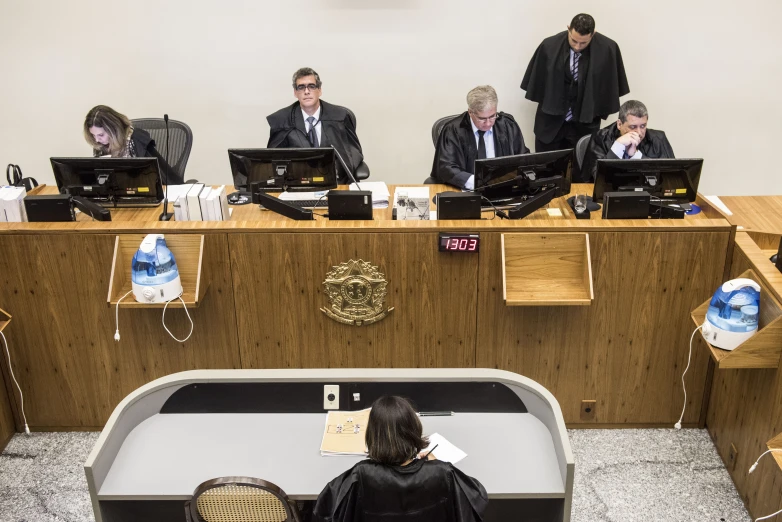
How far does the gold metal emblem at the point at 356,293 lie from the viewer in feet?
11.5

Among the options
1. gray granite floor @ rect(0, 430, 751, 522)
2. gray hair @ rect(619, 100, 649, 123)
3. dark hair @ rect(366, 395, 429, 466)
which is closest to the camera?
dark hair @ rect(366, 395, 429, 466)

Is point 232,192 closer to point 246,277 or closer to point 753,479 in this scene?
point 246,277

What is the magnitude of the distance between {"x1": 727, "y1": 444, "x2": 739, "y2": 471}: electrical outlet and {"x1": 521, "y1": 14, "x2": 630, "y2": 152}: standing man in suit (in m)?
2.79

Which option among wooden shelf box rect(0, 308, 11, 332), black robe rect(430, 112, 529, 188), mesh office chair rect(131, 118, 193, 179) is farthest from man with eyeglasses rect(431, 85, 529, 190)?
wooden shelf box rect(0, 308, 11, 332)

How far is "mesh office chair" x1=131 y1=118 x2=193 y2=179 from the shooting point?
4.91 m

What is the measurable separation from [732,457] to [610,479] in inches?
22.0

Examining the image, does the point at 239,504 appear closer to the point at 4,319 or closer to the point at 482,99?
the point at 4,319

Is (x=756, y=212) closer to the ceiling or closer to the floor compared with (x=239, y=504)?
closer to the ceiling

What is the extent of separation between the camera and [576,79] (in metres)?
5.47

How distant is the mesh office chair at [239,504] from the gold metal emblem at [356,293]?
1.34 metres

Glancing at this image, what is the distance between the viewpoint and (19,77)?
618 centimetres

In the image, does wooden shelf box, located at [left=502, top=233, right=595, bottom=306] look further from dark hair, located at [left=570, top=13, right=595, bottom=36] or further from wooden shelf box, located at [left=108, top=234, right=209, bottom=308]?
dark hair, located at [left=570, top=13, right=595, bottom=36]

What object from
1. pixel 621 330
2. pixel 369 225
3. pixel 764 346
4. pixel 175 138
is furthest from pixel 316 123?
pixel 764 346

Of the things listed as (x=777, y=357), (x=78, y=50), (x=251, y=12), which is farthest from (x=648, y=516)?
(x=78, y=50)
